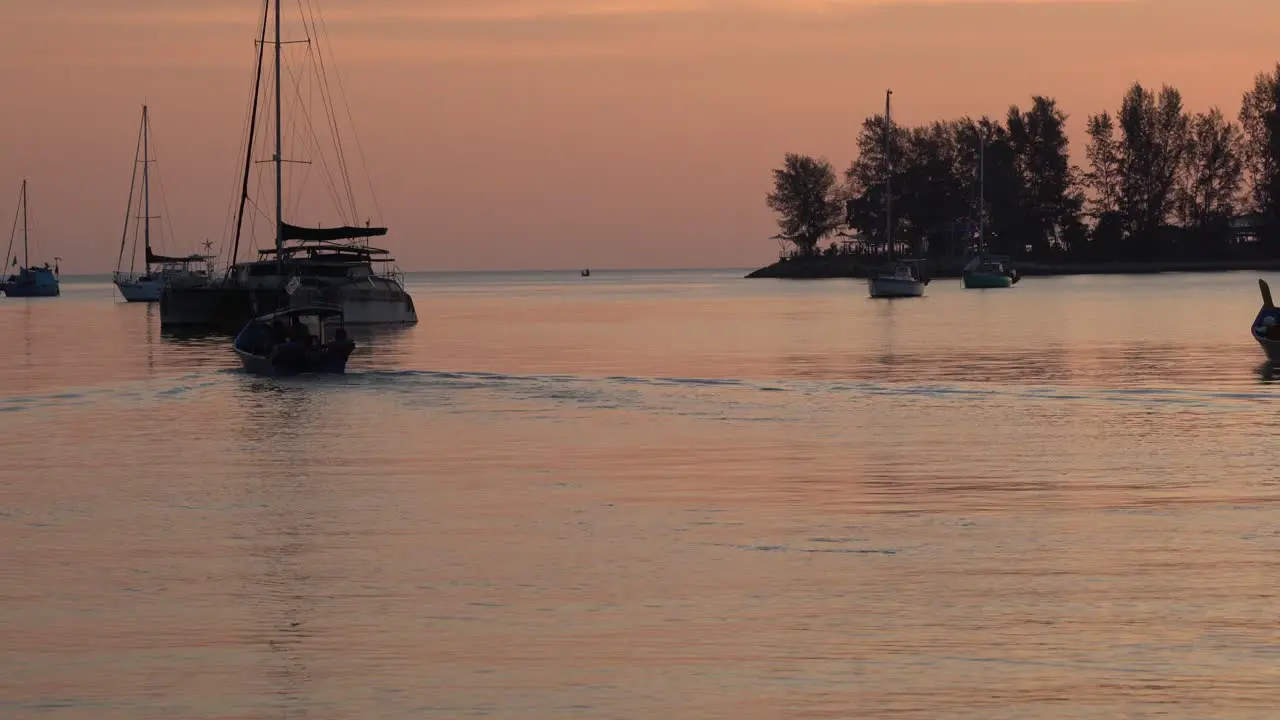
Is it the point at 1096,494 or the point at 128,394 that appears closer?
the point at 1096,494

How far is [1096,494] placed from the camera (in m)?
25.1

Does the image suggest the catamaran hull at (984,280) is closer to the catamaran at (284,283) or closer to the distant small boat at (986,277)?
the distant small boat at (986,277)

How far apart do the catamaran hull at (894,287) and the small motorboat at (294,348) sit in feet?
327

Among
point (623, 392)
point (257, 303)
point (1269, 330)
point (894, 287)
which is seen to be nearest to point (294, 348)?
point (623, 392)

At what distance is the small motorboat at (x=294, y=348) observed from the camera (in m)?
53.9

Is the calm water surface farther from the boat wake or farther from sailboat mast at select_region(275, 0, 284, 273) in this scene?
sailboat mast at select_region(275, 0, 284, 273)

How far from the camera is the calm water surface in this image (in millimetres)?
13820

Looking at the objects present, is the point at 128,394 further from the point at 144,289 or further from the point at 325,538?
the point at 144,289

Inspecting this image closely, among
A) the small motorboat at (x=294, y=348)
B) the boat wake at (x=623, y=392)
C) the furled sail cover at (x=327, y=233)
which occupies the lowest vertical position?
the boat wake at (x=623, y=392)

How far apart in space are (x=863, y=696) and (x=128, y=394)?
130ft

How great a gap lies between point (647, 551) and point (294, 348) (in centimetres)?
3548

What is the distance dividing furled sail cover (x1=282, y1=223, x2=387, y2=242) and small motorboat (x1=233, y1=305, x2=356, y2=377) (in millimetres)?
30622

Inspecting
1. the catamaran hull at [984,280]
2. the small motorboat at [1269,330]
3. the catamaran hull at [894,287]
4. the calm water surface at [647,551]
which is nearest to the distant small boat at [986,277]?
the catamaran hull at [984,280]

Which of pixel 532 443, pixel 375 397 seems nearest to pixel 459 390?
pixel 375 397
